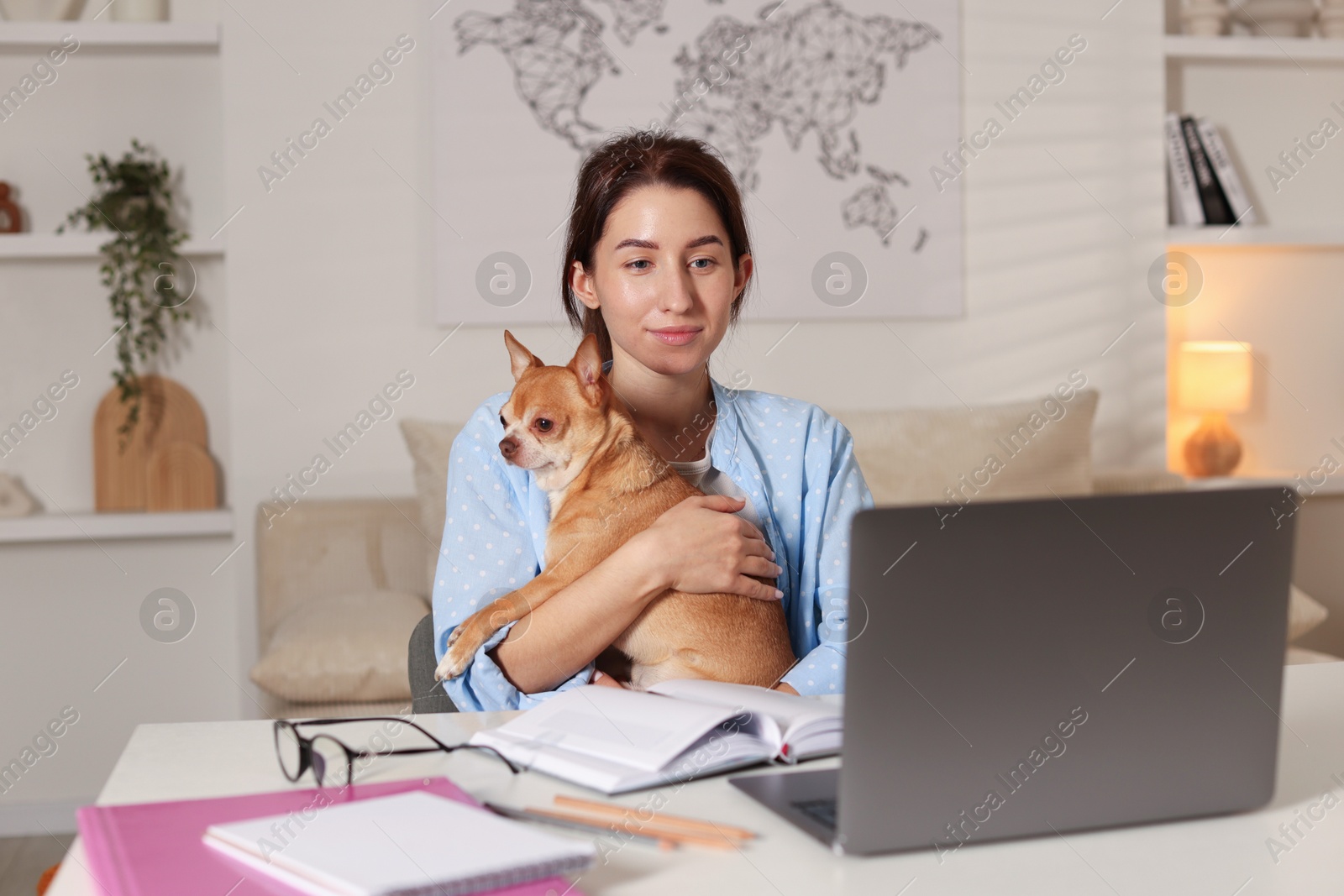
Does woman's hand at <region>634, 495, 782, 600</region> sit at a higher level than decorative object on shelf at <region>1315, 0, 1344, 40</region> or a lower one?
lower

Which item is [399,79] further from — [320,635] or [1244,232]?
[1244,232]

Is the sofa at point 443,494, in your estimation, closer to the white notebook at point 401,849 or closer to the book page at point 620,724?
Answer: the book page at point 620,724

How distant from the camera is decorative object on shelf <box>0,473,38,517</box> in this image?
2.99 meters

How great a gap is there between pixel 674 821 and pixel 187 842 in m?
0.34

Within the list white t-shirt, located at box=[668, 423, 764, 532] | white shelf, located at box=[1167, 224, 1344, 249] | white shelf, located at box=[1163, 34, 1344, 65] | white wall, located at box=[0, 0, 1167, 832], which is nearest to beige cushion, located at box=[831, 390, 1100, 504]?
white wall, located at box=[0, 0, 1167, 832]

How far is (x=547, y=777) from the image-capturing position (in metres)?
0.95

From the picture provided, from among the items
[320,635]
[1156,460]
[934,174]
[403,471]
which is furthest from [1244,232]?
[320,635]

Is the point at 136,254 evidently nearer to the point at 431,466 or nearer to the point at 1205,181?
the point at 431,466

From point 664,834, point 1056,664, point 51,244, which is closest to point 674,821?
point 664,834

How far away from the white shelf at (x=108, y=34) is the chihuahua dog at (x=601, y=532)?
2.04 meters

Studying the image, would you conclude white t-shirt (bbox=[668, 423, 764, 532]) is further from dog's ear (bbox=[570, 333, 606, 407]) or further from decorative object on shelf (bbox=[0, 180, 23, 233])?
decorative object on shelf (bbox=[0, 180, 23, 233])

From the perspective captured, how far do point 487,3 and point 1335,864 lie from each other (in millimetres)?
2892

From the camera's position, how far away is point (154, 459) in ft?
9.96

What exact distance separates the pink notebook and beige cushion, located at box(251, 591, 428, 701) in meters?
1.53
